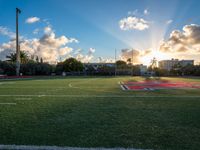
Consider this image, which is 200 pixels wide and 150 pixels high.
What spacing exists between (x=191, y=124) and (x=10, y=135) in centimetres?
→ 388

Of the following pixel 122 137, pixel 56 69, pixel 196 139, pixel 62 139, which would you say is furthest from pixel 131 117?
pixel 56 69

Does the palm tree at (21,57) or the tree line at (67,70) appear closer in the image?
the tree line at (67,70)

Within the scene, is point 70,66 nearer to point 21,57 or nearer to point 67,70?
point 67,70

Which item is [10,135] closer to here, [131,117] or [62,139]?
[62,139]

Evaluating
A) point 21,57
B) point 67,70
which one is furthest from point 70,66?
point 21,57

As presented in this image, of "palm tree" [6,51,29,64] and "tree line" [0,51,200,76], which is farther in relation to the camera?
"palm tree" [6,51,29,64]

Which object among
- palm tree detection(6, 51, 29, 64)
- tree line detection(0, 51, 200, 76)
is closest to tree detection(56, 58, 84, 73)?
tree line detection(0, 51, 200, 76)

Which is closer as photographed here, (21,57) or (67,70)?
(67,70)

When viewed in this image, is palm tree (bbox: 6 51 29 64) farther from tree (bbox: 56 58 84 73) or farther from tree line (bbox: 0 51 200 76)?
tree (bbox: 56 58 84 73)

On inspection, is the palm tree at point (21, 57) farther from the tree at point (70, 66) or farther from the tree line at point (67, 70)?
the tree at point (70, 66)

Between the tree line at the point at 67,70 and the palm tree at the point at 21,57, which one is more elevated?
the palm tree at the point at 21,57

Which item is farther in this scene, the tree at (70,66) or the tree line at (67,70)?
the tree at (70,66)

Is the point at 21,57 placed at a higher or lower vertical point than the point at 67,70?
higher

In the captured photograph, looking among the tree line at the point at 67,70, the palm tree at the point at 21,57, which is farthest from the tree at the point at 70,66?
the palm tree at the point at 21,57
